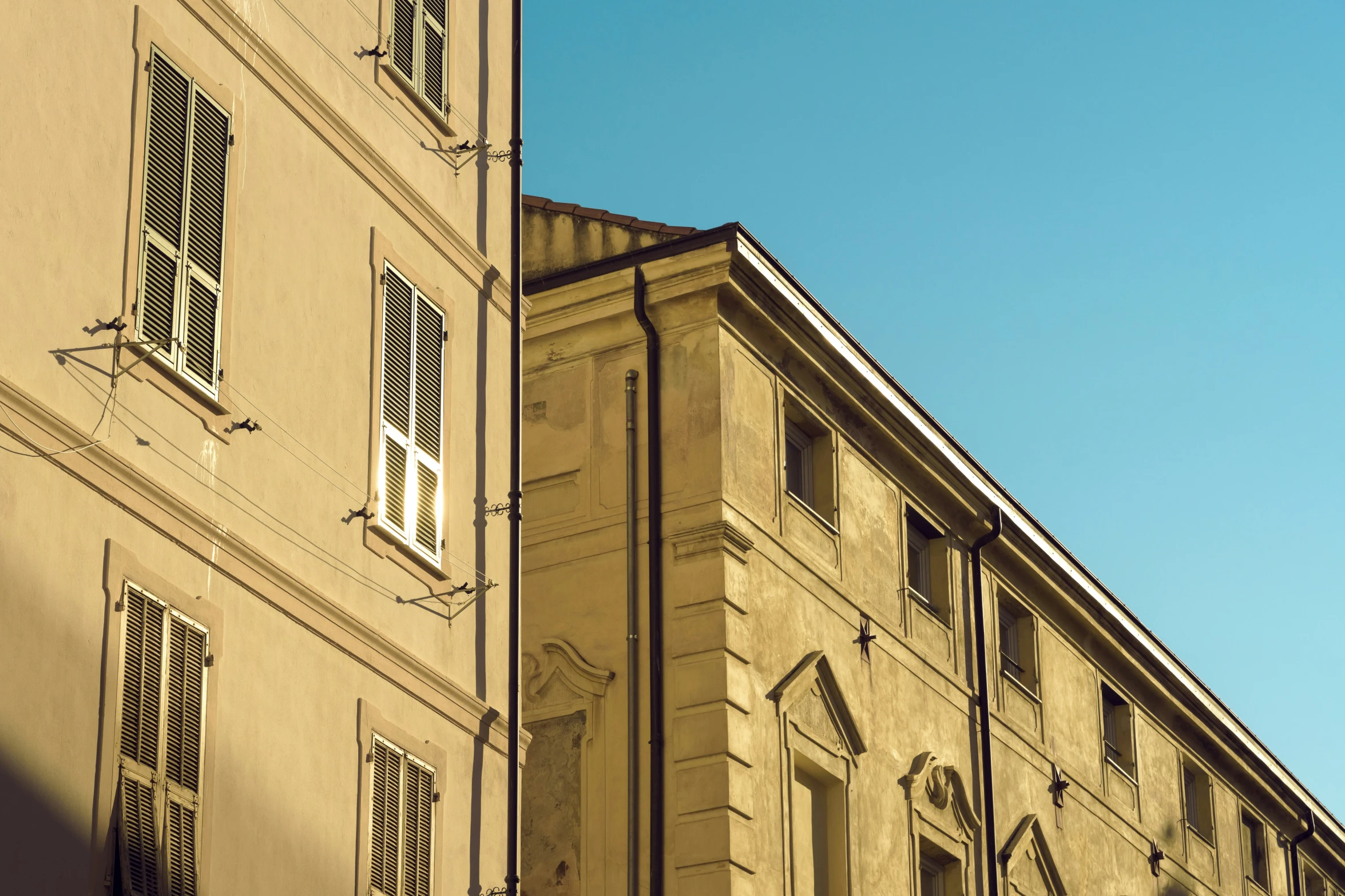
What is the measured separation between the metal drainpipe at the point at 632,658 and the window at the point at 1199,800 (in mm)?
14793

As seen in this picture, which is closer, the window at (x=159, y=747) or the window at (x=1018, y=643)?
the window at (x=159, y=747)

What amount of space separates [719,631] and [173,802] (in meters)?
9.92

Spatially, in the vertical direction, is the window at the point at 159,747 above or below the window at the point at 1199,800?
below

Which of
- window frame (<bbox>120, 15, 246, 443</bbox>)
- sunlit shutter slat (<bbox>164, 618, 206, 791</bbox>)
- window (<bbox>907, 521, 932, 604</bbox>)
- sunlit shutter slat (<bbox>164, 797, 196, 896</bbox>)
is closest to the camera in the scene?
sunlit shutter slat (<bbox>164, 797, 196, 896</bbox>)

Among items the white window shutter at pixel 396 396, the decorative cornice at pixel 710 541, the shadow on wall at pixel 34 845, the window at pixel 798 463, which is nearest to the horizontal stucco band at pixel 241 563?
the white window shutter at pixel 396 396

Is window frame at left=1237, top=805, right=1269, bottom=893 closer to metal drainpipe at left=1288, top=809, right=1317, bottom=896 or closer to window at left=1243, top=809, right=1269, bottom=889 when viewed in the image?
window at left=1243, top=809, right=1269, bottom=889

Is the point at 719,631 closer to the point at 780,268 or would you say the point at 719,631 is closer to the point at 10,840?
the point at 780,268

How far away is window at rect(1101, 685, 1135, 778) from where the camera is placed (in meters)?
31.3

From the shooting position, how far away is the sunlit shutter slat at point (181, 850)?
12.1m

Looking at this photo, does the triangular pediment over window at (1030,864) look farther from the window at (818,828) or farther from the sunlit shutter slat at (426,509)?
the sunlit shutter slat at (426,509)

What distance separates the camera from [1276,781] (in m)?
37.1

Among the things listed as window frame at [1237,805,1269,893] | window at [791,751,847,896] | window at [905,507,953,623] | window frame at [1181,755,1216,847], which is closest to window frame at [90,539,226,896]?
window at [791,751,847,896]

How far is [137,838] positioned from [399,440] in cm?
450

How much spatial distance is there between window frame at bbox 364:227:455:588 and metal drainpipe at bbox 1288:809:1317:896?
26184 mm
